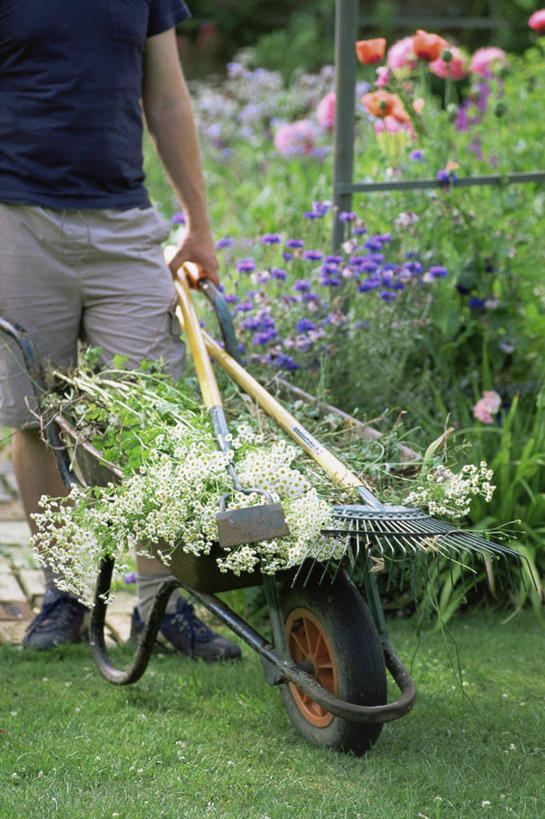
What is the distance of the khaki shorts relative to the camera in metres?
2.69

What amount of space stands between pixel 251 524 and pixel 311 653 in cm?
50

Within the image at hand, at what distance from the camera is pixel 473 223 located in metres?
3.81

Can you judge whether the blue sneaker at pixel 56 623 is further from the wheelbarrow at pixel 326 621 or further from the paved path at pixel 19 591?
the wheelbarrow at pixel 326 621

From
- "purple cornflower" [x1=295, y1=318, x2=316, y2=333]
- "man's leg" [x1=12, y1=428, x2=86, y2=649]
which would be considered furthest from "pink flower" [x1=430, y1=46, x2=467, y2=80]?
"man's leg" [x1=12, y1=428, x2=86, y2=649]

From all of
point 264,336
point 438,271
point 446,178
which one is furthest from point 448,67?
point 264,336

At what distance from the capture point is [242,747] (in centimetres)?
229

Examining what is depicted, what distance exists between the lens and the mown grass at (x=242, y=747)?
2025 millimetres

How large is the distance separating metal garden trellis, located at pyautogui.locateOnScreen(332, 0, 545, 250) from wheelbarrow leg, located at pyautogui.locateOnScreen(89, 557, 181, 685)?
1.67 metres

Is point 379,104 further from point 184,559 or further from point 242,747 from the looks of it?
point 242,747

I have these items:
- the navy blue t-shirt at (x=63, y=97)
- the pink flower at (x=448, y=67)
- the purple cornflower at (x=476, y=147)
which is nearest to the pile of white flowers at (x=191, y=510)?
the navy blue t-shirt at (x=63, y=97)

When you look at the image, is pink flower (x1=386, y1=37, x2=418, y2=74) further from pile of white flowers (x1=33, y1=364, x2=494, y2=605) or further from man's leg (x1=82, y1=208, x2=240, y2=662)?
pile of white flowers (x1=33, y1=364, x2=494, y2=605)

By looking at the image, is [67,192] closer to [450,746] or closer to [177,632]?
[177,632]

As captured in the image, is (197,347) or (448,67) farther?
(448,67)

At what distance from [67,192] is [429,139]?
6.18ft
